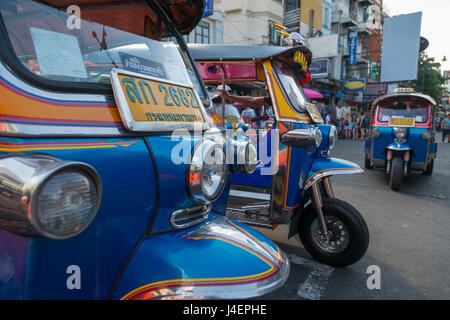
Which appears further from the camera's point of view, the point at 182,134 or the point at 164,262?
the point at 182,134

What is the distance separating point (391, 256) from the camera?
3.18m

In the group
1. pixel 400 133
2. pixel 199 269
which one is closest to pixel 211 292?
pixel 199 269

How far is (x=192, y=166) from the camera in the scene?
46.5 inches

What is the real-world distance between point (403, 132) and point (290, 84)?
4.40 meters

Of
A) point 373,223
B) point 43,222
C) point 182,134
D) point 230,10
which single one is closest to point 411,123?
point 373,223

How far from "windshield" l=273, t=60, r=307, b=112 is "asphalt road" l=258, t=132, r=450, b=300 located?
5.26 ft

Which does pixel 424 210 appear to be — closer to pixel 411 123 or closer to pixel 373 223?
pixel 373 223

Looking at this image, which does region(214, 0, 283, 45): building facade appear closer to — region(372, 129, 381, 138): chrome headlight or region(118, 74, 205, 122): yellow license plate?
region(372, 129, 381, 138): chrome headlight

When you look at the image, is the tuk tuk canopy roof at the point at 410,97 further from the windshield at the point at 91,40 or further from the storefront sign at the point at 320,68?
the storefront sign at the point at 320,68

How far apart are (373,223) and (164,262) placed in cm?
392

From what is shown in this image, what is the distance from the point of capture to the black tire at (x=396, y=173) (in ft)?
19.2

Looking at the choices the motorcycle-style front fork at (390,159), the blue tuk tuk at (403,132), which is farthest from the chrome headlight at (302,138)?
the motorcycle-style front fork at (390,159)

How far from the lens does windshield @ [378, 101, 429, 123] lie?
21.5ft

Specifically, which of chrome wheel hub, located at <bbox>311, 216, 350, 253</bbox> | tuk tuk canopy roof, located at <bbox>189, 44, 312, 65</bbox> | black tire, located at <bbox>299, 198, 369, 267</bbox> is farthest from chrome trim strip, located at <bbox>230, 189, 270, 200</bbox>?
tuk tuk canopy roof, located at <bbox>189, 44, 312, 65</bbox>
